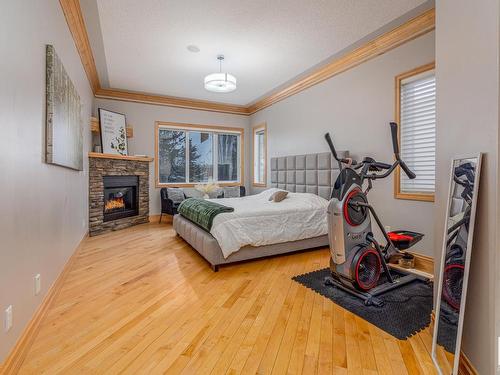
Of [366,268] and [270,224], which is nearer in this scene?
[366,268]

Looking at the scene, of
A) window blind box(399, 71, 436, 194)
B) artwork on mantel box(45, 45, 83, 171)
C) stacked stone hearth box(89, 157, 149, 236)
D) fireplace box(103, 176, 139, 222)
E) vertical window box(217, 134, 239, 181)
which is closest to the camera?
artwork on mantel box(45, 45, 83, 171)

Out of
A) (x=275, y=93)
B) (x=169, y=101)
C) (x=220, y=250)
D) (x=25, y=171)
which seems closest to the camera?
(x=25, y=171)

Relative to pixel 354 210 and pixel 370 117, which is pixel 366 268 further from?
pixel 370 117

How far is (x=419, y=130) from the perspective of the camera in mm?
3211

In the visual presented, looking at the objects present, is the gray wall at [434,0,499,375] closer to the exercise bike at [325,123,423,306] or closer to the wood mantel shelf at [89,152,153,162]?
the exercise bike at [325,123,423,306]

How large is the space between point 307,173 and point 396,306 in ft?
9.23

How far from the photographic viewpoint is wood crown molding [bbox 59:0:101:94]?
280cm

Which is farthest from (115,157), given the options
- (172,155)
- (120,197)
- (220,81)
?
(220,81)

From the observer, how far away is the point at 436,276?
177 cm

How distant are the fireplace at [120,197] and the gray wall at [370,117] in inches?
138

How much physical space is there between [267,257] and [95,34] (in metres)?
3.65

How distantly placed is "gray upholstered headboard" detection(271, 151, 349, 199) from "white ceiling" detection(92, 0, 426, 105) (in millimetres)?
1505

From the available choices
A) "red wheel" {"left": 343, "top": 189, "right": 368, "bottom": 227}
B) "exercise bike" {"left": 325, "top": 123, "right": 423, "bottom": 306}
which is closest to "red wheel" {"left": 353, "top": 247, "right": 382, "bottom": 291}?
"exercise bike" {"left": 325, "top": 123, "right": 423, "bottom": 306}

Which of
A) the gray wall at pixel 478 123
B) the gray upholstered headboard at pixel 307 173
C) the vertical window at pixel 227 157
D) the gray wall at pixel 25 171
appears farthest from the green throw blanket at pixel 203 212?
the vertical window at pixel 227 157
